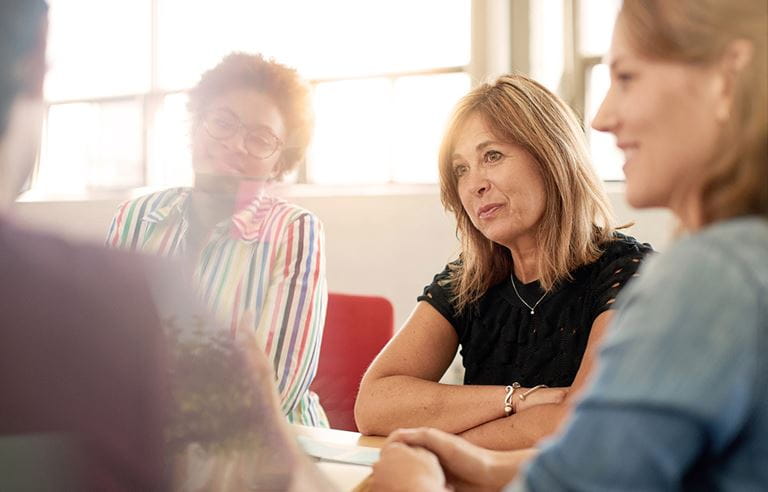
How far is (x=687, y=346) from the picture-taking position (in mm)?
398

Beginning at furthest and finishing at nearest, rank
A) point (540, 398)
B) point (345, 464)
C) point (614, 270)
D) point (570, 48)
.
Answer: point (570, 48), point (614, 270), point (540, 398), point (345, 464)

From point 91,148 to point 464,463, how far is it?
24.0 inches

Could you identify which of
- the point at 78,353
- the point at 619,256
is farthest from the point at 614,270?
the point at 78,353

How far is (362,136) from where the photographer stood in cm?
322

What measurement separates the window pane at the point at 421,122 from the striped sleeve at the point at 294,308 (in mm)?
2478

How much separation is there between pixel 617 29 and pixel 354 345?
4.08ft

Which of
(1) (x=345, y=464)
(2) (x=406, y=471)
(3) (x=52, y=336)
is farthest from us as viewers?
(1) (x=345, y=464)

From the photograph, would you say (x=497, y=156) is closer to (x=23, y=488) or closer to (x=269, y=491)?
(x=269, y=491)

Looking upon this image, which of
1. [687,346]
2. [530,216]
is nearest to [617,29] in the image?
[687,346]

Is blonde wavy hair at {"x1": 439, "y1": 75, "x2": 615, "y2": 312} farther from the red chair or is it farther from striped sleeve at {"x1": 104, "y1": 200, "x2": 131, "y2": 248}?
striped sleeve at {"x1": 104, "y1": 200, "x2": 131, "y2": 248}

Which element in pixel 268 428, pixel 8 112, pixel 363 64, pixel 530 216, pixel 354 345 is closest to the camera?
Answer: pixel 8 112

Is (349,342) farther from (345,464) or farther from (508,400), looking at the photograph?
(345,464)

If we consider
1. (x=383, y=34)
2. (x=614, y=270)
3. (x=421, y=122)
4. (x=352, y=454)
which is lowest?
(x=352, y=454)

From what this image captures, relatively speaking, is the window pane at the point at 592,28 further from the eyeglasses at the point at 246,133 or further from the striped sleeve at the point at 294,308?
the eyeglasses at the point at 246,133
